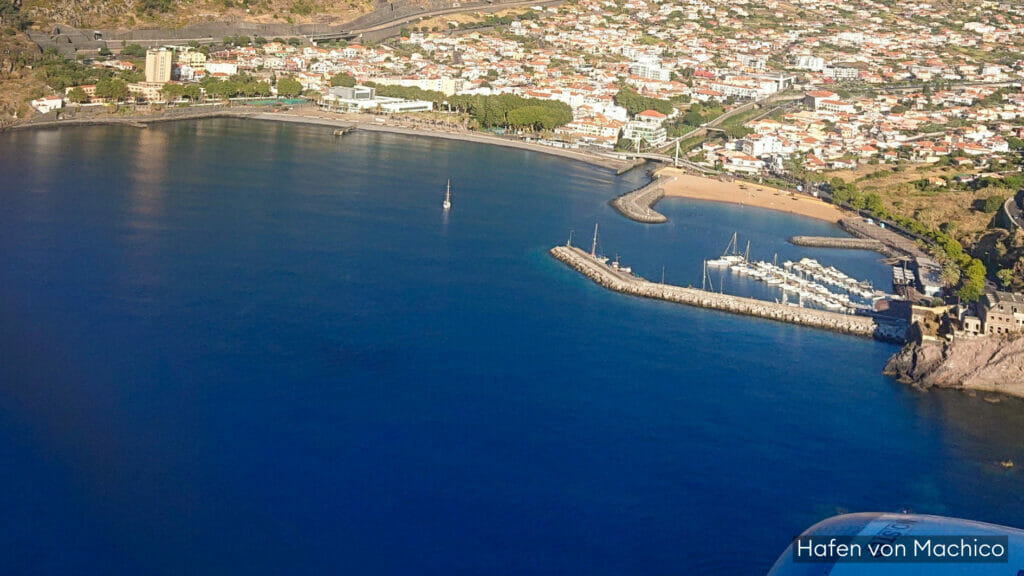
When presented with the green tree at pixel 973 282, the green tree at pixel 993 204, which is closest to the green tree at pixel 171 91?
the green tree at pixel 993 204

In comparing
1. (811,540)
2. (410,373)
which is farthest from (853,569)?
(410,373)

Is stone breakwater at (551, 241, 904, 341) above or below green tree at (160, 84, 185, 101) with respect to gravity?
below

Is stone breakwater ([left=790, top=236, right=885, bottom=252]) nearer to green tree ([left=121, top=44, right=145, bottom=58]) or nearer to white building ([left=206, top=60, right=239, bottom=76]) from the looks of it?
white building ([left=206, top=60, right=239, bottom=76])

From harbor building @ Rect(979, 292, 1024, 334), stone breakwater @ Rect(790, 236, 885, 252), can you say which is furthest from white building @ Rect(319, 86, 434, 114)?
harbor building @ Rect(979, 292, 1024, 334)

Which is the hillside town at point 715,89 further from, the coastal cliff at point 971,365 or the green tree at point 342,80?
the coastal cliff at point 971,365

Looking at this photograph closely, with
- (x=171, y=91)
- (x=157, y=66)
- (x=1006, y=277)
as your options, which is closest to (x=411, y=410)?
(x=1006, y=277)

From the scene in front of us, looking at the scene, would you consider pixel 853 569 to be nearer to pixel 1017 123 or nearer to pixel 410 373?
pixel 410 373
